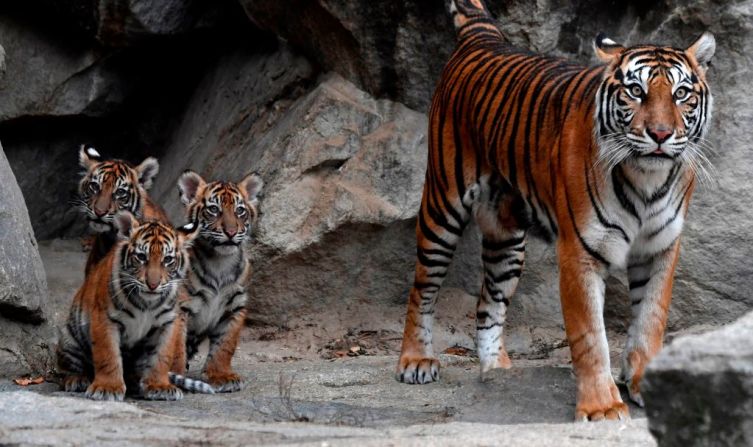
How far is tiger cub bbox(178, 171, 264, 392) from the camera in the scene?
22.5 feet

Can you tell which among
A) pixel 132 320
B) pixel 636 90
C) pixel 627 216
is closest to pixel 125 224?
pixel 132 320

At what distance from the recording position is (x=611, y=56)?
239 inches

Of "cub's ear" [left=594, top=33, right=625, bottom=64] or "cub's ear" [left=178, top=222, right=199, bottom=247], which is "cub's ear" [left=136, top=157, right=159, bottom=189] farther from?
"cub's ear" [left=594, top=33, right=625, bottom=64]

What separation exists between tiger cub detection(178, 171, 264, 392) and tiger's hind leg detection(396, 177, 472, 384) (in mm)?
918

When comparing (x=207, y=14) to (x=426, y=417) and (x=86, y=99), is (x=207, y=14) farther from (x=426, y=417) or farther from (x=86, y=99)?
(x=426, y=417)

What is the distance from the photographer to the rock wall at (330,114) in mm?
7941

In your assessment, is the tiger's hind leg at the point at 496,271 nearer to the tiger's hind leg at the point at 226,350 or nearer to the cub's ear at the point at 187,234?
the tiger's hind leg at the point at 226,350

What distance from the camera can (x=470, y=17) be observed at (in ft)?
25.1

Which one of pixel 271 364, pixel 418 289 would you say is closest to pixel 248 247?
pixel 271 364

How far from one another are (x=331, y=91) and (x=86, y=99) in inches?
81.8

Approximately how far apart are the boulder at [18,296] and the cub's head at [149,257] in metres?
0.82

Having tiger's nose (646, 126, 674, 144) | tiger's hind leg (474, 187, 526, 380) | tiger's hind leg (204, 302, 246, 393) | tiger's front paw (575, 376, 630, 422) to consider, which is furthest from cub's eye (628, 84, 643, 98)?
tiger's hind leg (204, 302, 246, 393)

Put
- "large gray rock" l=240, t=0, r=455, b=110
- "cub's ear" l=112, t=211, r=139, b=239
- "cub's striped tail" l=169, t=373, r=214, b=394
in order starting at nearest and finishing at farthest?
"cub's ear" l=112, t=211, r=139, b=239 → "cub's striped tail" l=169, t=373, r=214, b=394 → "large gray rock" l=240, t=0, r=455, b=110

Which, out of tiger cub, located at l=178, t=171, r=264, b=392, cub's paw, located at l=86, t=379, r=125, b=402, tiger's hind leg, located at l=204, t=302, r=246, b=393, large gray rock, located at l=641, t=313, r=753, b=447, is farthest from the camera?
tiger cub, located at l=178, t=171, r=264, b=392
